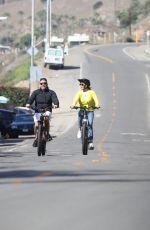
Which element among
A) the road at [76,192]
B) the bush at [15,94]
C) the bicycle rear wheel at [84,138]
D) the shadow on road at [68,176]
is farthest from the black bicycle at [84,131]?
the bush at [15,94]

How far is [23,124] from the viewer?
44500mm

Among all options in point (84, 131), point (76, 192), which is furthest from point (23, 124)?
point (76, 192)

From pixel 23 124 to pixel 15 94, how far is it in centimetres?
2146

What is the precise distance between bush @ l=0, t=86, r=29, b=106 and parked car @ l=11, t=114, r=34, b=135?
18691 mm

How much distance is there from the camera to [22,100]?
6631 centimetres

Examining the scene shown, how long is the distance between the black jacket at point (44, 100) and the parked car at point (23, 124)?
Answer: 61.8 ft

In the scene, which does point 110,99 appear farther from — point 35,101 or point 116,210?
point 116,210

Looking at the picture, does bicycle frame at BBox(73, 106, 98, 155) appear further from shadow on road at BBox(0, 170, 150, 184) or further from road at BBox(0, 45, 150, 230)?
shadow on road at BBox(0, 170, 150, 184)

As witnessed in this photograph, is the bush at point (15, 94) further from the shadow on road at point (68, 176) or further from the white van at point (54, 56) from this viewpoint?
the shadow on road at point (68, 176)

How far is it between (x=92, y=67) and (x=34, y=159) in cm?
7107

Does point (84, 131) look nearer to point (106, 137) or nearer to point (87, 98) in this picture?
point (87, 98)

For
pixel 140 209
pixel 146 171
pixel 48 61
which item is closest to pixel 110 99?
pixel 48 61

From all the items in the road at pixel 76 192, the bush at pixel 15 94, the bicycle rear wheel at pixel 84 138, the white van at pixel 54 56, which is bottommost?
the road at pixel 76 192

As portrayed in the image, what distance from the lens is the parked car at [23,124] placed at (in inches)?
1717
